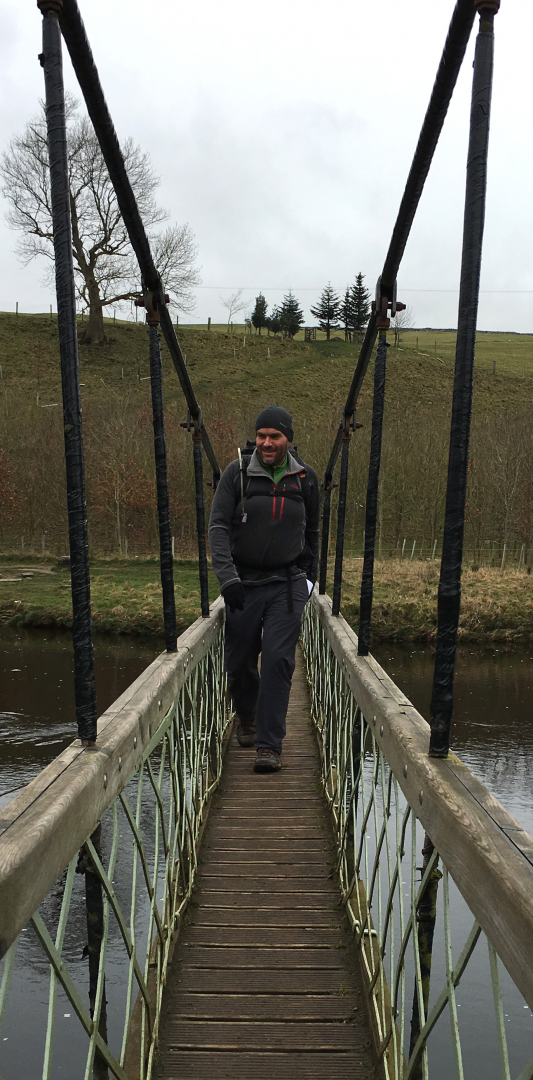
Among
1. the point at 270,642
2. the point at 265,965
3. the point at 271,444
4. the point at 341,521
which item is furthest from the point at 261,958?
the point at 341,521

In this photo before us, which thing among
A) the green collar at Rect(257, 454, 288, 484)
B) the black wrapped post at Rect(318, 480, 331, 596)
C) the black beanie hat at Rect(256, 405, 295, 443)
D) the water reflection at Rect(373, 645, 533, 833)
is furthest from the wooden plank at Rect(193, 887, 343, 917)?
the water reflection at Rect(373, 645, 533, 833)

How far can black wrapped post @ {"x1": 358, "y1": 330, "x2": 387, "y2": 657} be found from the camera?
262 centimetres

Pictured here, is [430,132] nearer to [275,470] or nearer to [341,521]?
[275,470]

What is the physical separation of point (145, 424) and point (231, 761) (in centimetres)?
2781

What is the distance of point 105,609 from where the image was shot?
65.4 ft

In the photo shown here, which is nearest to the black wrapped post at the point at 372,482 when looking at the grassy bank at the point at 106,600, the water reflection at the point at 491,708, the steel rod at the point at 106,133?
the steel rod at the point at 106,133

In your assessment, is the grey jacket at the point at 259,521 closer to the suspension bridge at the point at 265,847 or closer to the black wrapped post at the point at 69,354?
the suspension bridge at the point at 265,847

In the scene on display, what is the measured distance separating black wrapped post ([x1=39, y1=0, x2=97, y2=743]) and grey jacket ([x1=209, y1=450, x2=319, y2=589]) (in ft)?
5.55

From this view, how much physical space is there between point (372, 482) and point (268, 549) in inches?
32.2

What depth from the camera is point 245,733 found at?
4.24 metres

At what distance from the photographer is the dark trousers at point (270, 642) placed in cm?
337

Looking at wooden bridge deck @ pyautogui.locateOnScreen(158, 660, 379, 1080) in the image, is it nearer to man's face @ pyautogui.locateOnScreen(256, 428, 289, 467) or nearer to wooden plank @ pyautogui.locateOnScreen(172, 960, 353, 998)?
wooden plank @ pyautogui.locateOnScreen(172, 960, 353, 998)

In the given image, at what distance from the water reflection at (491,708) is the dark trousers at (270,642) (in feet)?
20.6

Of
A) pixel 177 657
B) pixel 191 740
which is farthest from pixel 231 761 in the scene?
pixel 177 657
